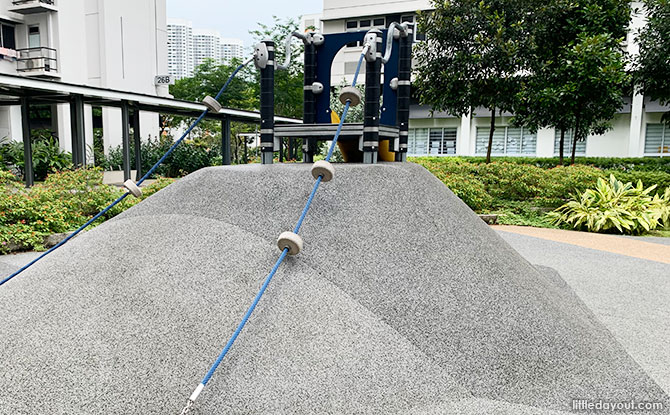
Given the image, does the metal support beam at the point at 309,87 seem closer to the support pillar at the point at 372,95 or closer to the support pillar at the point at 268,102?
the support pillar at the point at 268,102

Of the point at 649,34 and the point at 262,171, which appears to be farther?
the point at 649,34

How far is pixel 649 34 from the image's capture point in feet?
43.7

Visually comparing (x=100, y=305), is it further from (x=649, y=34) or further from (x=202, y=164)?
(x=202, y=164)

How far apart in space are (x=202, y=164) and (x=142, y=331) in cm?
1852

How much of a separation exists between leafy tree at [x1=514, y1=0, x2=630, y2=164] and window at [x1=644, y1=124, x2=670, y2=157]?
38.4 feet

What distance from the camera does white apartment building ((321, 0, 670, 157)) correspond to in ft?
75.3

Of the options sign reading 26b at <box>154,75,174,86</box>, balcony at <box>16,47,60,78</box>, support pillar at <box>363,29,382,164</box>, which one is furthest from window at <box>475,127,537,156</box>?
support pillar at <box>363,29,382,164</box>

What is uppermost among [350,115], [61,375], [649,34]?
[649,34]

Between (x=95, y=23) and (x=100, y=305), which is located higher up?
(x=95, y=23)

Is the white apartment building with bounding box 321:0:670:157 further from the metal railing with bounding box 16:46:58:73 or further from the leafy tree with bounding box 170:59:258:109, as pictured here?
the metal railing with bounding box 16:46:58:73

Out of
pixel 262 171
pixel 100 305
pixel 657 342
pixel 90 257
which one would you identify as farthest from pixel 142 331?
pixel 657 342

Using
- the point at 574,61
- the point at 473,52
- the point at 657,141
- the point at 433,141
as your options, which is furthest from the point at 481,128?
the point at 574,61
